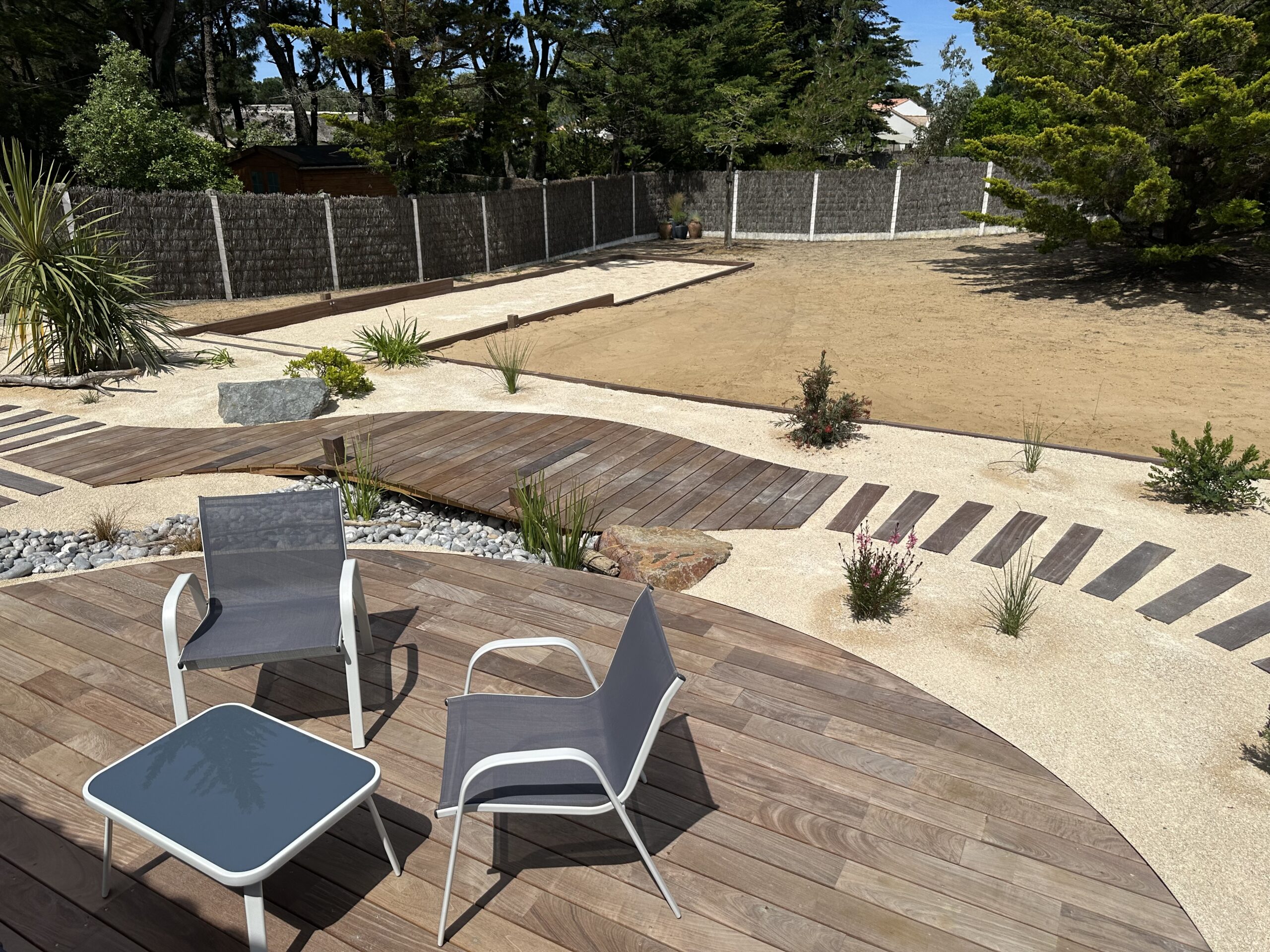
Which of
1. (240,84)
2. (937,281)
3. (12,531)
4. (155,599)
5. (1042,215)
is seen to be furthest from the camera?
(240,84)

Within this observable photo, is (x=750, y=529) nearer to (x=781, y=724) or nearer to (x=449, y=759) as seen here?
(x=781, y=724)

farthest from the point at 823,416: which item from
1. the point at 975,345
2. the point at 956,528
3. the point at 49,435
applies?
the point at 49,435

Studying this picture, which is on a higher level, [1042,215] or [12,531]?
[1042,215]

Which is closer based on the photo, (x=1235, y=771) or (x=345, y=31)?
(x=1235, y=771)

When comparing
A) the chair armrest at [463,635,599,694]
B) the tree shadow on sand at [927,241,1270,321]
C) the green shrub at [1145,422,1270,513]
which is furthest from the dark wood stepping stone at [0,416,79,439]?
the tree shadow on sand at [927,241,1270,321]

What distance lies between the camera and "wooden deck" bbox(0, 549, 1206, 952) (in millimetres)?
2258

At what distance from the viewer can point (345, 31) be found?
17047mm

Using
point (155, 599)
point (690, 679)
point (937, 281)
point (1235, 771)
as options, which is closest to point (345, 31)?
point (937, 281)

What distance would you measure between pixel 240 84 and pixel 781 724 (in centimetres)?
3873

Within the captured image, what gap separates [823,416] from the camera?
699 centimetres

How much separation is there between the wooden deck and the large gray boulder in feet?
12.8

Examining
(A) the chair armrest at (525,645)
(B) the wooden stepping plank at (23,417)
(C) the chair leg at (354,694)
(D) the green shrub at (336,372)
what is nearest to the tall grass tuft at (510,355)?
(D) the green shrub at (336,372)

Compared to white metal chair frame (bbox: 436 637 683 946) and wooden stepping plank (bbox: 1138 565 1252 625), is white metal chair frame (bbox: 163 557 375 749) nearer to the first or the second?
white metal chair frame (bbox: 436 637 683 946)

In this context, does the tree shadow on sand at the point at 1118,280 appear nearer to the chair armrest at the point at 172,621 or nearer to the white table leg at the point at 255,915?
the chair armrest at the point at 172,621
